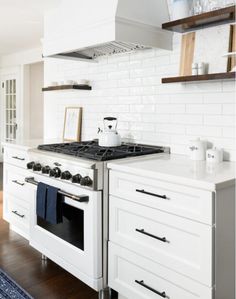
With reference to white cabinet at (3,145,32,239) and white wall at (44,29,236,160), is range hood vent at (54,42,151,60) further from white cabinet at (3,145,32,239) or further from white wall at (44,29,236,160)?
white cabinet at (3,145,32,239)

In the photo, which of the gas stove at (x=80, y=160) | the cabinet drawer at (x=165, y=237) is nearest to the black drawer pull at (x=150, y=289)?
the cabinet drawer at (x=165, y=237)

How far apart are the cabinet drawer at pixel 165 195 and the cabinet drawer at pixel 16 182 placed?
1215 mm

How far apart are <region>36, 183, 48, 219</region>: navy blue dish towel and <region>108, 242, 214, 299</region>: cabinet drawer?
0.64 m

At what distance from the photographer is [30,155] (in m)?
2.70

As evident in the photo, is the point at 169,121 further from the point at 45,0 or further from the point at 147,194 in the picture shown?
the point at 45,0

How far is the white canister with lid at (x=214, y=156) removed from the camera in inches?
82.0

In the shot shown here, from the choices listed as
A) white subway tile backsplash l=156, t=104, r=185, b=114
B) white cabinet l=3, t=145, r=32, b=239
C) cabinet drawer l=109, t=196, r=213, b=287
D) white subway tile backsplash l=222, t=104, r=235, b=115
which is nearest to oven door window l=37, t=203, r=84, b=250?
cabinet drawer l=109, t=196, r=213, b=287

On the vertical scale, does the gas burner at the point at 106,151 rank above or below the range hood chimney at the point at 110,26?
below

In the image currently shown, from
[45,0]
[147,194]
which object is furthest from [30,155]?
[45,0]

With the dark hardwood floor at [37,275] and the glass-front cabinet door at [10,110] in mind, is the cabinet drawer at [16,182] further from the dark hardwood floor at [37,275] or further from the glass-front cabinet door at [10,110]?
the glass-front cabinet door at [10,110]

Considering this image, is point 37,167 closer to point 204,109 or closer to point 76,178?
point 76,178

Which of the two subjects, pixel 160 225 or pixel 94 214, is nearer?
pixel 160 225

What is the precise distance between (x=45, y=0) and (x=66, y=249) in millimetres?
2233

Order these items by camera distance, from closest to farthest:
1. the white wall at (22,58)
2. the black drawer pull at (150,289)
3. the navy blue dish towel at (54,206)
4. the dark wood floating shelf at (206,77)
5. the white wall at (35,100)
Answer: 1. the black drawer pull at (150,289)
2. the dark wood floating shelf at (206,77)
3. the navy blue dish towel at (54,206)
4. the white wall at (22,58)
5. the white wall at (35,100)
